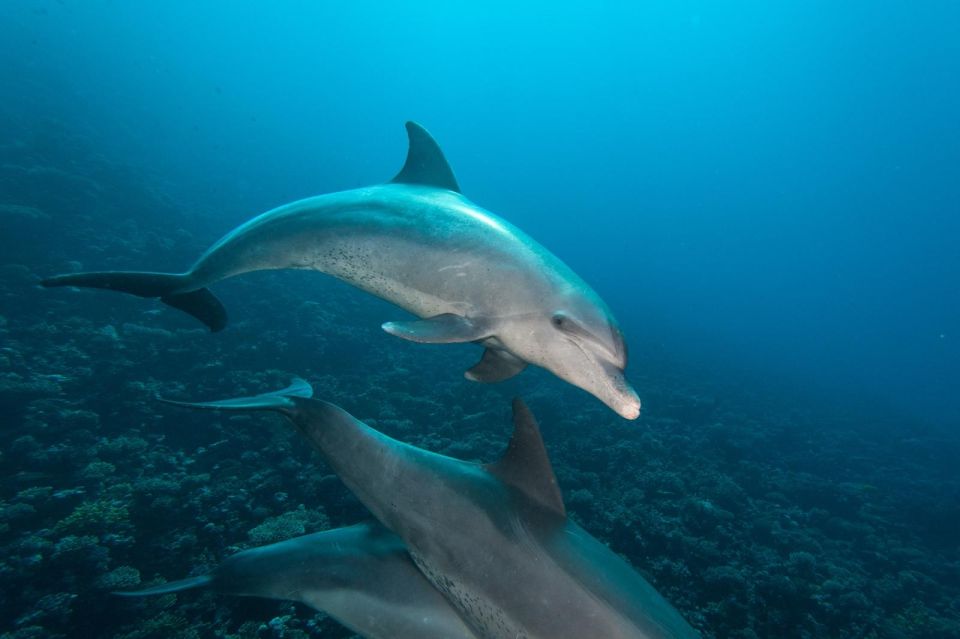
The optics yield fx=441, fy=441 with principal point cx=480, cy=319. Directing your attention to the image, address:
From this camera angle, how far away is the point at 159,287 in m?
4.06

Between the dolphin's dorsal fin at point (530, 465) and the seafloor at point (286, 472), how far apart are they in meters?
2.29

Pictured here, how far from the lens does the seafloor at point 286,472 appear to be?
12.4 ft

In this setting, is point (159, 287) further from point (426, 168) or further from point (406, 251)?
point (426, 168)

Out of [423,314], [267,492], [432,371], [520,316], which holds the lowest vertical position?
[267,492]

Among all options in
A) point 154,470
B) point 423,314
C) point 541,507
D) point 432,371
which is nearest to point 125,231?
point 432,371

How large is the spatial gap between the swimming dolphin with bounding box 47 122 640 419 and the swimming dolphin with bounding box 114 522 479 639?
143cm

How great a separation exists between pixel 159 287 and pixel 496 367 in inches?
126

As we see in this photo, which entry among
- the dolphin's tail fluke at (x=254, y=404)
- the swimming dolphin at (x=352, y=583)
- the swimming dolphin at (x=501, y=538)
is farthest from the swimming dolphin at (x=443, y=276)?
the swimming dolphin at (x=352, y=583)

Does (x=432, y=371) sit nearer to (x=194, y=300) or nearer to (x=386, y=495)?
(x=194, y=300)

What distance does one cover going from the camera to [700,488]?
774 cm

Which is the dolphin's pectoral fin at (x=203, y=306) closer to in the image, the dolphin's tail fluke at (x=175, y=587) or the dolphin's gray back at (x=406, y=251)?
the dolphin's gray back at (x=406, y=251)

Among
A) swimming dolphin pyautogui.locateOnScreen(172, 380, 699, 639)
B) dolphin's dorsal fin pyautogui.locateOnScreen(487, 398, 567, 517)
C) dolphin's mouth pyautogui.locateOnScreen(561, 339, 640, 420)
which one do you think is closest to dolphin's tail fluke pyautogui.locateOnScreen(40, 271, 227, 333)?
swimming dolphin pyautogui.locateOnScreen(172, 380, 699, 639)

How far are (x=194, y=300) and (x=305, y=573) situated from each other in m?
2.89

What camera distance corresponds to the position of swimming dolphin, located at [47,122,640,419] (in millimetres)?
2902
